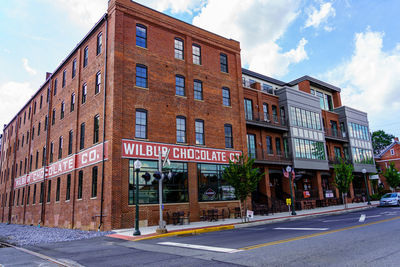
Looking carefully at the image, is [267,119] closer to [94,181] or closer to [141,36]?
[141,36]

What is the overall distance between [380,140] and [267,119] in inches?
2236

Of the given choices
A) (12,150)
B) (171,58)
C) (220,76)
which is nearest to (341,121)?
(220,76)

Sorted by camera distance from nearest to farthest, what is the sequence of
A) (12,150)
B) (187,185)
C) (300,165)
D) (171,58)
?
(187,185) < (171,58) < (300,165) < (12,150)

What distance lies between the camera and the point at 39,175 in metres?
29.3

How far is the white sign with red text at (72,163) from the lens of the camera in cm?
1924

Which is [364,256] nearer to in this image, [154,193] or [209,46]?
[154,193]

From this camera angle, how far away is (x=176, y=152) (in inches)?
806

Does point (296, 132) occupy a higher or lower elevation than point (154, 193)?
higher

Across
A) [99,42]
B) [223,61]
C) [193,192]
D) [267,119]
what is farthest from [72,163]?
[267,119]

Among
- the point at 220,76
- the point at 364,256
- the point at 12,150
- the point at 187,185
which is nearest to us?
the point at 364,256

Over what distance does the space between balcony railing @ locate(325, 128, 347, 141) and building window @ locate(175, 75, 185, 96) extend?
21.2m

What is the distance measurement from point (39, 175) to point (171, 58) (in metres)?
18.7

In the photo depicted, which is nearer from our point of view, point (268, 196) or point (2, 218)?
point (268, 196)

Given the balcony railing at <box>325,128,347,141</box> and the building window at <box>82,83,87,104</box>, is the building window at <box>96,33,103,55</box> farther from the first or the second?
the balcony railing at <box>325,128,347,141</box>
